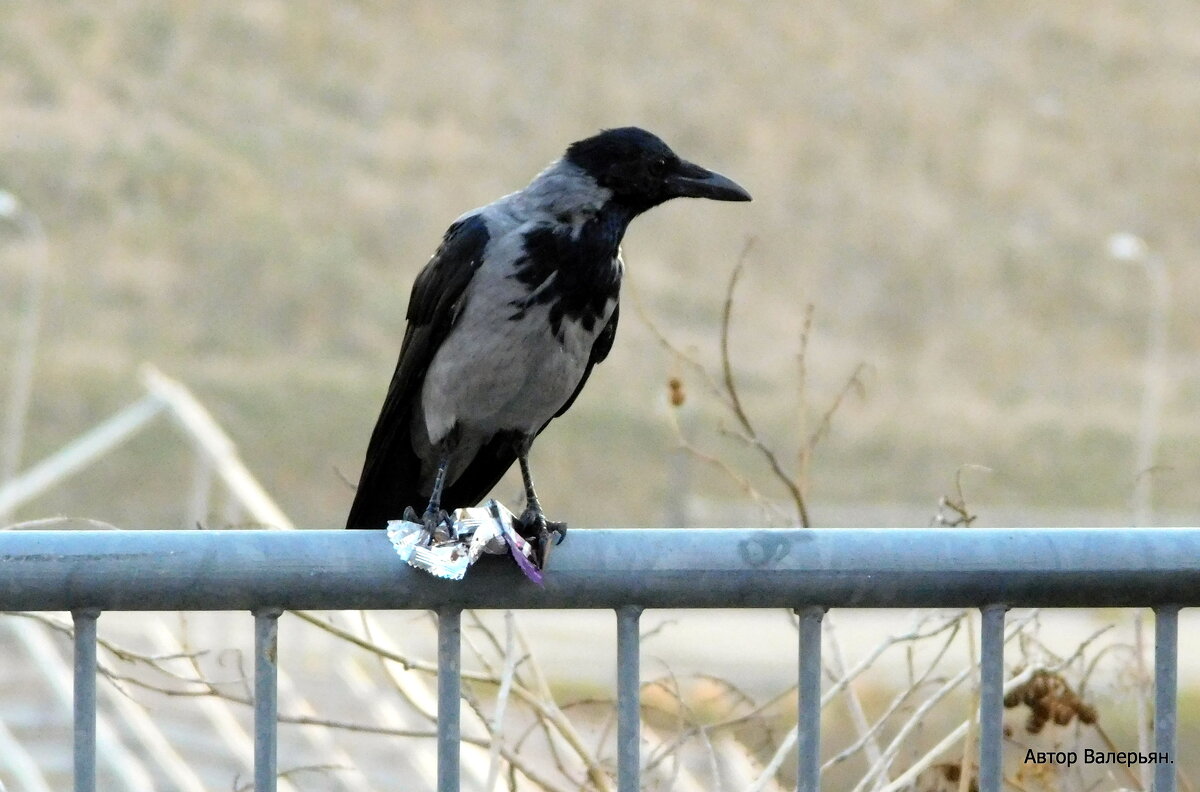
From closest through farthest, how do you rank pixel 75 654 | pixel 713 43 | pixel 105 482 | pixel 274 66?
pixel 75 654
pixel 105 482
pixel 274 66
pixel 713 43

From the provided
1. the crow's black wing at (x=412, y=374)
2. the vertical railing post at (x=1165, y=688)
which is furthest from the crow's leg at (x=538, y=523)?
the vertical railing post at (x=1165, y=688)

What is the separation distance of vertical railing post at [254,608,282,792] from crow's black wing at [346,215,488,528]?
1.98 meters

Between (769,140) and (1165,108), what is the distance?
15225mm

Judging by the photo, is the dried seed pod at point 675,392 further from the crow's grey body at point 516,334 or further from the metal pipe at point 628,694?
the metal pipe at point 628,694

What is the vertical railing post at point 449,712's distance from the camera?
225cm

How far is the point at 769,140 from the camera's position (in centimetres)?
5794

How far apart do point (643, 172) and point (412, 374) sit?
2.53 ft

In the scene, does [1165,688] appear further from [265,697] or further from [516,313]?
[516,313]

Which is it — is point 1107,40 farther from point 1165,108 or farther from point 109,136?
point 109,136

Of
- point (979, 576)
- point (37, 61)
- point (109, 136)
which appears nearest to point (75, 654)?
point (979, 576)

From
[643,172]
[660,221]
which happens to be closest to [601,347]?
[643,172]

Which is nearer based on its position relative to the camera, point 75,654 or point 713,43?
A: point 75,654

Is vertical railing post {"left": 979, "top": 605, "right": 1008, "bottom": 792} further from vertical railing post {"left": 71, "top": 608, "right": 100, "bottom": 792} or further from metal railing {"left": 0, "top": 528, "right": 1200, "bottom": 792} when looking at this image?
vertical railing post {"left": 71, "top": 608, "right": 100, "bottom": 792}

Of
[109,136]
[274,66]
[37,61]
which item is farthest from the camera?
[274,66]
